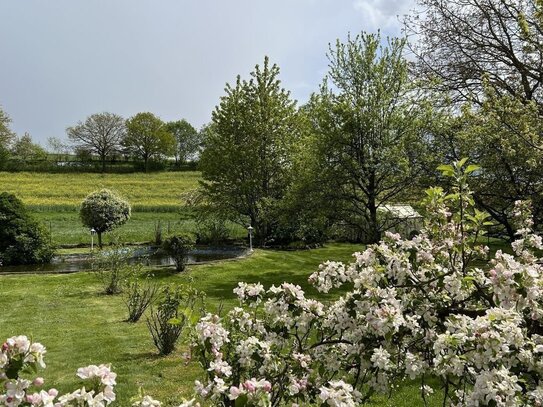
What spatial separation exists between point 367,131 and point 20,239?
548 inches

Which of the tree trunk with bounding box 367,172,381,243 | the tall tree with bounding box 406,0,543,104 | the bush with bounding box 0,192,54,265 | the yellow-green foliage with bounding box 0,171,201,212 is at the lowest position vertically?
the bush with bounding box 0,192,54,265

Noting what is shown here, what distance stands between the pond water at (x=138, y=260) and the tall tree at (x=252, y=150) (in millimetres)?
2860

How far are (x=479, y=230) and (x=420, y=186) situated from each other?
11.2 meters

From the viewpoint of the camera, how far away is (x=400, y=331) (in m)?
2.82

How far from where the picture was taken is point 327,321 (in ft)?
10.0

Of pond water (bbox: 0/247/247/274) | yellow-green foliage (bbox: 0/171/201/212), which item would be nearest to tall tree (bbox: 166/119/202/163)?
yellow-green foliage (bbox: 0/171/201/212)

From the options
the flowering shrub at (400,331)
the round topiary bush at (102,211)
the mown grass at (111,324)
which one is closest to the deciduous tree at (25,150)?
the round topiary bush at (102,211)

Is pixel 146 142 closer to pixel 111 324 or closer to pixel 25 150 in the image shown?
pixel 25 150

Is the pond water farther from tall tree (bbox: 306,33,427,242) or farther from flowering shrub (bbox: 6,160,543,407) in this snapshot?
flowering shrub (bbox: 6,160,543,407)

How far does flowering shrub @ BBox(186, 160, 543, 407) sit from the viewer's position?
2.21 m

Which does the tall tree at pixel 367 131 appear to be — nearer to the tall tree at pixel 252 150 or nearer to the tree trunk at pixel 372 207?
the tree trunk at pixel 372 207

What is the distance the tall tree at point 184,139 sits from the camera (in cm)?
8114

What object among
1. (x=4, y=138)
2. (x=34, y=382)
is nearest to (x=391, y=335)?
(x=34, y=382)

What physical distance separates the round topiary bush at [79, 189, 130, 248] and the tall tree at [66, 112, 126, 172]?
183 feet
